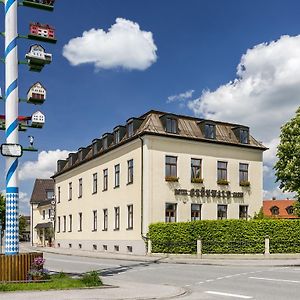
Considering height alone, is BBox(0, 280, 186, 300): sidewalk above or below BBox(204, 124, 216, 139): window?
below

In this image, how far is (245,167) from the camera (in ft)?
132

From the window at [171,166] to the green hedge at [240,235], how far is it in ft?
16.9

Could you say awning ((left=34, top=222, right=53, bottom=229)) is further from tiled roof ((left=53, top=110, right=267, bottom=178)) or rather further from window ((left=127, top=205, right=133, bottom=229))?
window ((left=127, top=205, right=133, bottom=229))

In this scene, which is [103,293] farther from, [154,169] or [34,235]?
[34,235]

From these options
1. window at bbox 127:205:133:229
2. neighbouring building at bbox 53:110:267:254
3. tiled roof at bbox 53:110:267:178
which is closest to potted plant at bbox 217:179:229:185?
neighbouring building at bbox 53:110:267:254

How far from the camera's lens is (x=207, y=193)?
37.4 metres

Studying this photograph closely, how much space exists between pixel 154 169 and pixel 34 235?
4369 cm

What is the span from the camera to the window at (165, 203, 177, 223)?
118 ft

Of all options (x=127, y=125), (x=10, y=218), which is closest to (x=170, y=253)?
(x=127, y=125)

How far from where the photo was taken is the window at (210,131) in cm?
3853

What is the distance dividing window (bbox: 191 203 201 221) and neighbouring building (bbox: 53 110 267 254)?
0.24 feet

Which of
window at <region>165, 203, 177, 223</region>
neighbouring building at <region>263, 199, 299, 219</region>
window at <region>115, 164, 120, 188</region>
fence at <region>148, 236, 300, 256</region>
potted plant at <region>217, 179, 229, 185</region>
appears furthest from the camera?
neighbouring building at <region>263, 199, 299, 219</region>

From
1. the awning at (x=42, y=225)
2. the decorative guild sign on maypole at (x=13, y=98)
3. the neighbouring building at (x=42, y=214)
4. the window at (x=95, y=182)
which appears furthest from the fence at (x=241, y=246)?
the awning at (x=42, y=225)

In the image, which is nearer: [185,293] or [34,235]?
[185,293]
